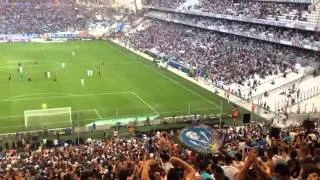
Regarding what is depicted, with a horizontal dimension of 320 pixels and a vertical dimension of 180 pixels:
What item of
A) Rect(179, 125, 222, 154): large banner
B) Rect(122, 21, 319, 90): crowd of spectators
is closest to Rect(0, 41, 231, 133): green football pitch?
Rect(122, 21, 319, 90): crowd of spectators

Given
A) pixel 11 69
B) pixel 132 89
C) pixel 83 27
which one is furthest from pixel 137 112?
pixel 83 27

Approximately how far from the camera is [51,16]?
101938 millimetres

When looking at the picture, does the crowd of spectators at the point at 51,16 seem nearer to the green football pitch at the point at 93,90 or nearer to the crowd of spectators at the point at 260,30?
the green football pitch at the point at 93,90

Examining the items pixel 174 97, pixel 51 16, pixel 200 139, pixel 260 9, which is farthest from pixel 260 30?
pixel 51 16

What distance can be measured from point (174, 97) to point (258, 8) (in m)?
24.2

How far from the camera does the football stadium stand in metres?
11.3

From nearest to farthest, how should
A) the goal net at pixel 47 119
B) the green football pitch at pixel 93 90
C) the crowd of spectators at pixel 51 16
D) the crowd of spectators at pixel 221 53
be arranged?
the goal net at pixel 47 119, the green football pitch at pixel 93 90, the crowd of spectators at pixel 221 53, the crowd of spectators at pixel 51 16

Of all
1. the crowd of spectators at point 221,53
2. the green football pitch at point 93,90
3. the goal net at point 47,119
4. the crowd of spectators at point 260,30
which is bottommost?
the green football pitch at point 93,90

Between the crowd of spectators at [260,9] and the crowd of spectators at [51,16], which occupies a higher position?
the crowd of spectators at [260,9]

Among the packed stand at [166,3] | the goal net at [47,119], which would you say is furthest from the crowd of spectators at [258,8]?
the goal net at [47,119]

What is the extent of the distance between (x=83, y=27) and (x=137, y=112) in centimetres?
6138

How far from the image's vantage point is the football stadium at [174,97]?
11305 mm

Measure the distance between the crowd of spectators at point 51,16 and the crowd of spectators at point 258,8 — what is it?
99.0ft

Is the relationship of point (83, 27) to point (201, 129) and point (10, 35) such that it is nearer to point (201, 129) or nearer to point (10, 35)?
point (10, 35)
